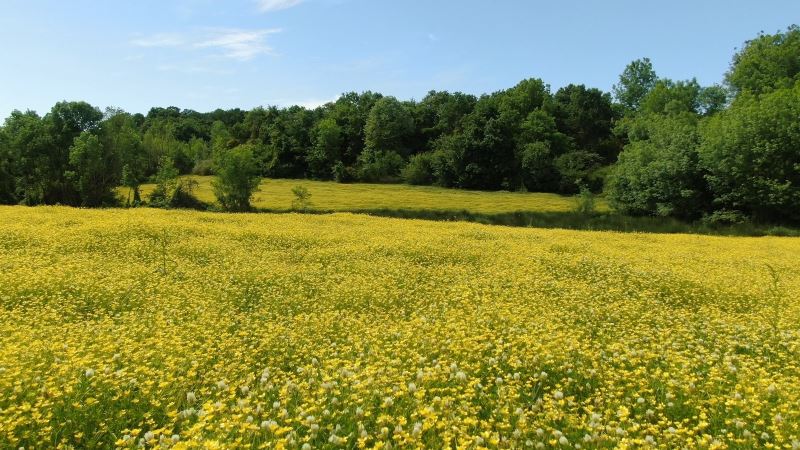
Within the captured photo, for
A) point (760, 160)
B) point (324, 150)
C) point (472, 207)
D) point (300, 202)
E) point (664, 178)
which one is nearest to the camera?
point (760, 160)

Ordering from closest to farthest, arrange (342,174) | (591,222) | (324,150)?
(591,222) < (342,174) < (324,150)

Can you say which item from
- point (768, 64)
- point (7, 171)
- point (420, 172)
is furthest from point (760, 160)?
point (7, 171)

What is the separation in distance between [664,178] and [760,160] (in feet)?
27.5

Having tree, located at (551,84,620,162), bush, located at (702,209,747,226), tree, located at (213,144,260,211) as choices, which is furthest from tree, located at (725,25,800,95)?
tree, located at (213,144,260,211)

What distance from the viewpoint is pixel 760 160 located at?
154 ft

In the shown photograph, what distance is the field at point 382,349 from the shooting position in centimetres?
550

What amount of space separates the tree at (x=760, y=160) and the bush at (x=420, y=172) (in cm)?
4712

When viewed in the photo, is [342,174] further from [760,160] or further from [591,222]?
[760,160]

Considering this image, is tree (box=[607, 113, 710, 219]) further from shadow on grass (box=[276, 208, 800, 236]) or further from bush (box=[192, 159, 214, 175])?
bush (box=[192, 159, 214, 175])

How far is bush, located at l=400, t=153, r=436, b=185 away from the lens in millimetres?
90375

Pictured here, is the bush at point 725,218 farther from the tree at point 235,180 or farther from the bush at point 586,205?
the tree at point 235,180

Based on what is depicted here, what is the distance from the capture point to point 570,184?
81.5 meters

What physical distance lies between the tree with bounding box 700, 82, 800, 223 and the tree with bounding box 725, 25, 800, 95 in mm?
15602

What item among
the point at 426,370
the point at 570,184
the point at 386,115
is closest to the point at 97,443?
the point at 426,370
